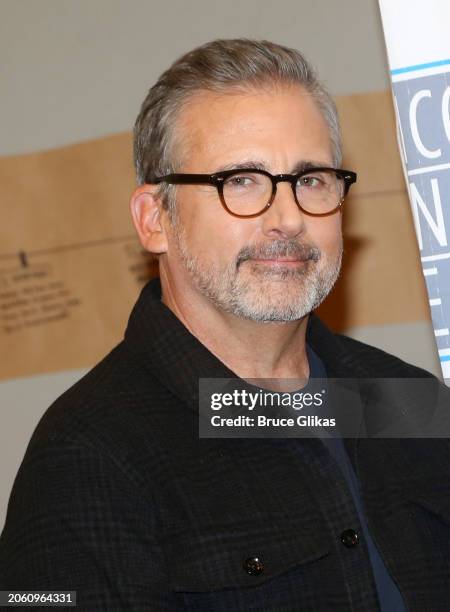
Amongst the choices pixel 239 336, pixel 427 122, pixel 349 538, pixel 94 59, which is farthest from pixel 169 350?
pixel 94 59

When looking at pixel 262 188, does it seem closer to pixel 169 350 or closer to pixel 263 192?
pixel 263 192

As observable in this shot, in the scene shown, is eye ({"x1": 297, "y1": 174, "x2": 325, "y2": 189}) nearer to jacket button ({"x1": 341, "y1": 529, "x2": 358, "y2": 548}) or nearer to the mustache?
the mustache

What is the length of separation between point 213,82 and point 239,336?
325 mm

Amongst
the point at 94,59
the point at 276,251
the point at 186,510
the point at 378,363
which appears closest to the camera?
the point at 186,510

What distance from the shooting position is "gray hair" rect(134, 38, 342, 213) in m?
1.40

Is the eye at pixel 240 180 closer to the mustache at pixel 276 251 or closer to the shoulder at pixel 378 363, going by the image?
the mustache at pixel 276 251

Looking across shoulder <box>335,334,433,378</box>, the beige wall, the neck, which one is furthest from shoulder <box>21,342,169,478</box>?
the beige wall

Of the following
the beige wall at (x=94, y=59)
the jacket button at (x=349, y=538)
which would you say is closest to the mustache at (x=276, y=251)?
the jacket button at (x=349, y=538)

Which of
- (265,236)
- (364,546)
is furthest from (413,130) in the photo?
(364,546)

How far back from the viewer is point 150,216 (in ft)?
4.79

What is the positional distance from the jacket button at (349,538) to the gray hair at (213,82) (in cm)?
47

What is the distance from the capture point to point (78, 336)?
2.12m

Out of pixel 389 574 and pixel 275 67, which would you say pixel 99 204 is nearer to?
pixel 275 67

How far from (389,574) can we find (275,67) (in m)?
0.65
